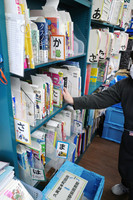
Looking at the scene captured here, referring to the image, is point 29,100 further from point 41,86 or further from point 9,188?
point 9,188

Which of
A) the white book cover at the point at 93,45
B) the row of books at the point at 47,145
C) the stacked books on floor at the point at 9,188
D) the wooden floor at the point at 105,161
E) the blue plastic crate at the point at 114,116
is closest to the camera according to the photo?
the stacked books on floor at the point at 9,188

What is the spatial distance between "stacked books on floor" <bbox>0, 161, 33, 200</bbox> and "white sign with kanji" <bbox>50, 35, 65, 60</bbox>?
2.63 feet

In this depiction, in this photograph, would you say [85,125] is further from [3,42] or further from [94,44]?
[3,42]

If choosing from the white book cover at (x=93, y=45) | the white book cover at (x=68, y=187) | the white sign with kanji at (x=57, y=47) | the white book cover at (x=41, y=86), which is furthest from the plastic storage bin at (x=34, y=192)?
the white book cover at (x=93, y=45)

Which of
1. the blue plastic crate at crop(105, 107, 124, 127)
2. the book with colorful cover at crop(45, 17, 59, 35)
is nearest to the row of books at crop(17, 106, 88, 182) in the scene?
the book with colorful cover at crop(45, 17, 59, 35)

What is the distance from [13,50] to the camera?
2.37 ft

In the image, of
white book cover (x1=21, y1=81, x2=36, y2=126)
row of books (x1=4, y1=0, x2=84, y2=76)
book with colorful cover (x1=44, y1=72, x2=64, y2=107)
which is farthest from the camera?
book with colorful cover (x1=44, y1=72, x2=64, y2=107)

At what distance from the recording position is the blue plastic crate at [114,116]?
8.01ft

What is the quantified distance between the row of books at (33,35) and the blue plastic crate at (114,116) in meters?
1.49

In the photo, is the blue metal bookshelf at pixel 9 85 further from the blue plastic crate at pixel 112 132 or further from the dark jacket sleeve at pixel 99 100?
the blue plastic crate at pixel 112 132

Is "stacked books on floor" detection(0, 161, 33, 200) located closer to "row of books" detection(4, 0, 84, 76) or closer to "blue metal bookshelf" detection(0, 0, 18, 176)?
"blue metal bookshelf" detection(0, 0, 18, 176)

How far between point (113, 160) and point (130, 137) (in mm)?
1130

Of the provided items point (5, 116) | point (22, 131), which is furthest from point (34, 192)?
point (5, 116)

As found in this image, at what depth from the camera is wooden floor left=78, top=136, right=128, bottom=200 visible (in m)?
1.89
